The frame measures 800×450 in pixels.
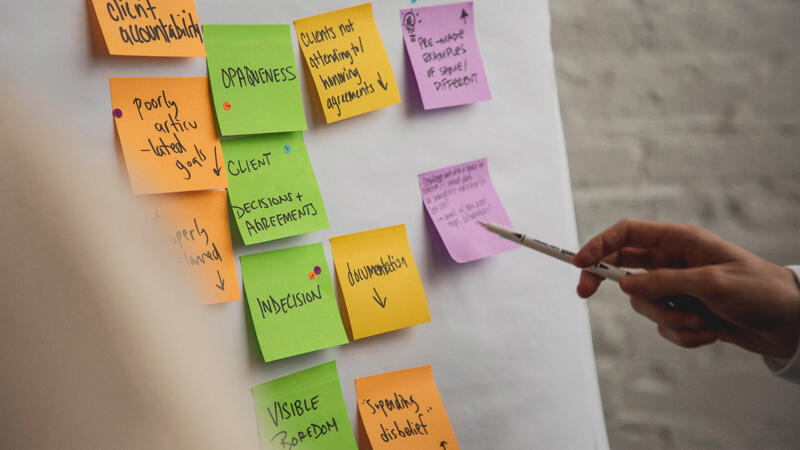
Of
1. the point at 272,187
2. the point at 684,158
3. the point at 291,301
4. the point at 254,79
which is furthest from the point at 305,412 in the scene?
the point at 684,158

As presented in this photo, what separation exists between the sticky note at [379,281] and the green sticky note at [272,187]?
49 millimetres

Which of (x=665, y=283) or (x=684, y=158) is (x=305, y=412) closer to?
(x=665, y=283)

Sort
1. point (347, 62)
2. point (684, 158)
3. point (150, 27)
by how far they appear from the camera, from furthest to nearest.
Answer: point (684, 158) < point (347, 62) < point (150, 27)

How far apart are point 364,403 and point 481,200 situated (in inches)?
11.3

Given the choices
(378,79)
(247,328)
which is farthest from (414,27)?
(247,328)

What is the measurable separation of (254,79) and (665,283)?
1.46 ft

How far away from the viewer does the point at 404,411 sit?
26.7 inches

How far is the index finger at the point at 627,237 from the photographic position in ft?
2.25

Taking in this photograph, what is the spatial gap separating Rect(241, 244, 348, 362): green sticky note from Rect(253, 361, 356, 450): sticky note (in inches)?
1.3

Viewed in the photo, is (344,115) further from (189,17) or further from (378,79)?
(189,17)

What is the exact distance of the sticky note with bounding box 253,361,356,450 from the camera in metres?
0.59

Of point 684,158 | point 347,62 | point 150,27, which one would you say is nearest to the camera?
point 150,27

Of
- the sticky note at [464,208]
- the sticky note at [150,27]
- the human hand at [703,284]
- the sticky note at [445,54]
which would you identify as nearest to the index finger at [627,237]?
the human hand at [703,284]

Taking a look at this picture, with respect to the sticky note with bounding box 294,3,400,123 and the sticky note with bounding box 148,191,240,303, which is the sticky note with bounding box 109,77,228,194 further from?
the sticky note with bounding box 294,3,400,123
